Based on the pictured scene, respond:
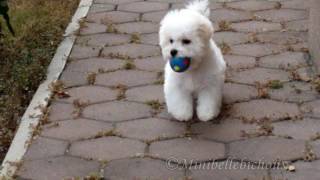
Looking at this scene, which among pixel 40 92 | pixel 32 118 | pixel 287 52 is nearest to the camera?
pixel 32 118

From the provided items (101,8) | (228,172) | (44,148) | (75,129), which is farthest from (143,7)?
(228,172)

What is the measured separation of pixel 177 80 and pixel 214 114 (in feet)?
1.10

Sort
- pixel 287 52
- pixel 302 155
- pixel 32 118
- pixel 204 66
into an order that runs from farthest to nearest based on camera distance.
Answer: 1. pixel 287 52
2. pixel 32 118
3. pixel 204 66
4. pixel 302 155

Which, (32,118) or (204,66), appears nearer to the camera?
(204,66)

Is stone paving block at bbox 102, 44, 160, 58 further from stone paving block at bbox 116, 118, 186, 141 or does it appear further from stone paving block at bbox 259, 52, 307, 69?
stone paving block at bbox 116, 118, 186, 141

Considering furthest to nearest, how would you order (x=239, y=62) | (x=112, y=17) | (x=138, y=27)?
(x=112, y=17)
(x=138, y=27)
(x=239, y=62)

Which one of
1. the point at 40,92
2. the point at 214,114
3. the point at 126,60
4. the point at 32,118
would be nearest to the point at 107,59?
the point at 126,60

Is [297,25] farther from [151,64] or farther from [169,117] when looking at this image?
[169,117]

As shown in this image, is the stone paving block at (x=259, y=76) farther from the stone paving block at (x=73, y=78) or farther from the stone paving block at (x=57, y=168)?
the stone paving block at (x=57, y=168)

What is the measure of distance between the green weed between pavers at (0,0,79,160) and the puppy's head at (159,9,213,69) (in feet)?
4.20

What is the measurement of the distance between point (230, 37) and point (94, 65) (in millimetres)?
1239

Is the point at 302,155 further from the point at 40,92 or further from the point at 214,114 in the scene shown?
the point at 40,92

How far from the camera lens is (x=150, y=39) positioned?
5730mm

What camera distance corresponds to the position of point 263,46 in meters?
5.41
